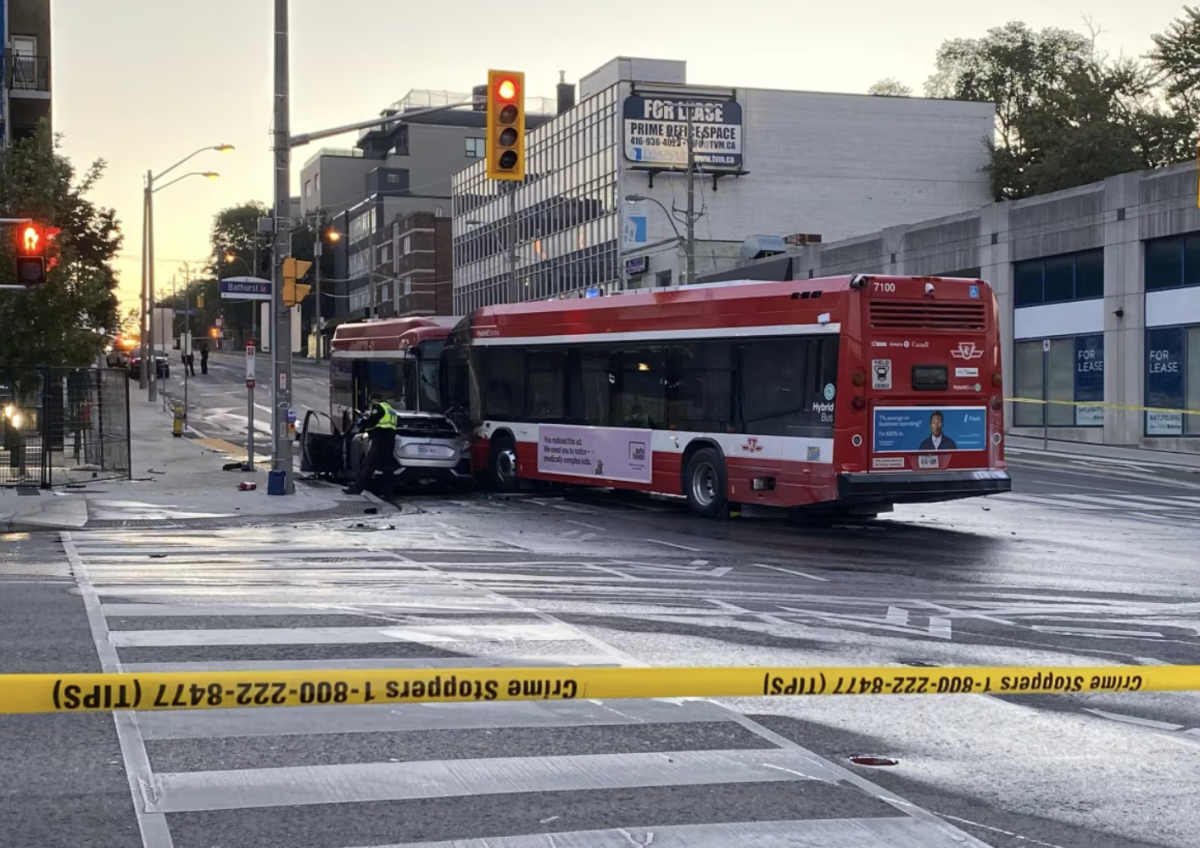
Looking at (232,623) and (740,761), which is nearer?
(740,761)

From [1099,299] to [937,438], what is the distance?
82.6ft

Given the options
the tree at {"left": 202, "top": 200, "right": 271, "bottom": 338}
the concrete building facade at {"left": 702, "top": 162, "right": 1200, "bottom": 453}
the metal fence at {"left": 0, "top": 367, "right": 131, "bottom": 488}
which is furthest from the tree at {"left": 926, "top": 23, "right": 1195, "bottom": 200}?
the tree at {"left": 202, "top": 200, "right": 271, "bottom": 338}

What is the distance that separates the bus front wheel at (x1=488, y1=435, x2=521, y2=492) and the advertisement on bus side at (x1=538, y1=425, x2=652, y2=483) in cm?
88

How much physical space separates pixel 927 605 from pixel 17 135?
149 feet

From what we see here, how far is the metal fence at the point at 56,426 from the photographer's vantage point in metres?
22.7

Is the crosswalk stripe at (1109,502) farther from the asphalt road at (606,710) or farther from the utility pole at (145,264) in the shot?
the utility pole at (145,264)

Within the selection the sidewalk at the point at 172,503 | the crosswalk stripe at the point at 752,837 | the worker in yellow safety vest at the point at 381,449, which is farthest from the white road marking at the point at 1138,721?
the worker in yellow safety vest at the point at 381,449

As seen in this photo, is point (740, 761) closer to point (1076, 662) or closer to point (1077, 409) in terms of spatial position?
point (1076, 662)

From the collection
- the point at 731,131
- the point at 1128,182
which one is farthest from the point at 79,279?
the point at 731,131

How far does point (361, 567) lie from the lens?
1396 centimetres

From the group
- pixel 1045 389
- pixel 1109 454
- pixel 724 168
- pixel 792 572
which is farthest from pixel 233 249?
pixel 792 572

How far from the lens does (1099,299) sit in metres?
40.8

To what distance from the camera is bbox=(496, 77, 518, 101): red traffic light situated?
2023cm

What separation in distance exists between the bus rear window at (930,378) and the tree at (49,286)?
15569 millimetres
